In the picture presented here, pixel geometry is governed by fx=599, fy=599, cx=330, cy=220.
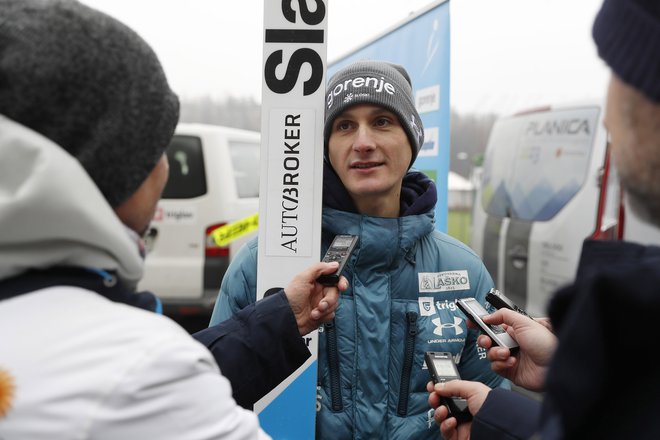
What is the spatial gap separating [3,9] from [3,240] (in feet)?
1.10

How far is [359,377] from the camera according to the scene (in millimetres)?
1780

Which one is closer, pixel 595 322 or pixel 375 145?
pixel 595 322

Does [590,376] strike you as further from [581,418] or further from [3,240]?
[3,240]

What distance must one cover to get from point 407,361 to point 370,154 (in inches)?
26.9

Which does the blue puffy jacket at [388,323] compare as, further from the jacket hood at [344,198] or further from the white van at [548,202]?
the white van at [548,202]

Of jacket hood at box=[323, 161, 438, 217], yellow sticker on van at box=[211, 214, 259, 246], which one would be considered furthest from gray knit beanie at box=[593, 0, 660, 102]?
yellow sticker on van at box=[211, 214, 259, 246]

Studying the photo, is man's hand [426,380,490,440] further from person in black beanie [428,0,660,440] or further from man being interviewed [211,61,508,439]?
person in black beanie [428,0,660,440]

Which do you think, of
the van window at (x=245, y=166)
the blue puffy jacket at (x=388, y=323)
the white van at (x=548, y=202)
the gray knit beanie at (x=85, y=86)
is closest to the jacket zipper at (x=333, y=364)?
the blue puffy jacket at (x=388, y=323)

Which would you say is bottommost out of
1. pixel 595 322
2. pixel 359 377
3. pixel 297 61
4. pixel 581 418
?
pixel 359 377

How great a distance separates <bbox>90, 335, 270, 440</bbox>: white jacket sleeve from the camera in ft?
2.55

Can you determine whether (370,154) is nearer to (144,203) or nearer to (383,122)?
(383,122)

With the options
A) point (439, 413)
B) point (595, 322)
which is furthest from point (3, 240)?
point (439, 413)

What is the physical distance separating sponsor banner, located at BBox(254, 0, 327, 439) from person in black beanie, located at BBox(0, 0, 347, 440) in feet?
3.03

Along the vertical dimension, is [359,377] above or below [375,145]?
below
